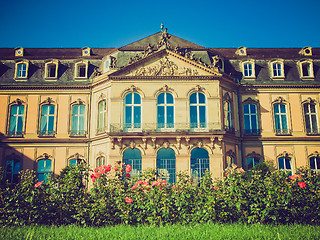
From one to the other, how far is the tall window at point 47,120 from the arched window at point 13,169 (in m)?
3.14

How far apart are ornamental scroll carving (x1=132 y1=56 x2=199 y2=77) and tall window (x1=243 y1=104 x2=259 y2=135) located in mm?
6125

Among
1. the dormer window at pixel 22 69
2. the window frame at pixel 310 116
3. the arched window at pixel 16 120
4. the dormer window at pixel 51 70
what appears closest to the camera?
the arched window at pixel 16 120

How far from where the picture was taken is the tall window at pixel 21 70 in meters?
30.6

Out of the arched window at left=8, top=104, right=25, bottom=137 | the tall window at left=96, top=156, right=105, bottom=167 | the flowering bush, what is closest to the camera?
the flowering bush

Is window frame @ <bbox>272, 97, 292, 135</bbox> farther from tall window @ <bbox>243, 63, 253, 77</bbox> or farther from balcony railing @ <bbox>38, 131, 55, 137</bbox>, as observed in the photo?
balcony railing @ <bbox>38, 131, 55, 137</bbox>

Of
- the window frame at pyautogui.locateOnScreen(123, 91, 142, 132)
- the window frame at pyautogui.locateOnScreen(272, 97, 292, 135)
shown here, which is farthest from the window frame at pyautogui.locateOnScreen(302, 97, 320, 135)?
the window frame at pyautogui.locateOnScreen(123, 91, 142, 132)

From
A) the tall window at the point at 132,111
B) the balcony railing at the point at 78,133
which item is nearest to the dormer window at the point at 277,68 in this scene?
the tall window at the point at 132,111

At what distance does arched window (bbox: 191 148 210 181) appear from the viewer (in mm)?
25047

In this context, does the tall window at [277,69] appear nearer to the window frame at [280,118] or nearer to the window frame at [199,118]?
the window frame at [280,118]

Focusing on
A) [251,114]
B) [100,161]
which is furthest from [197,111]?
[100,161]

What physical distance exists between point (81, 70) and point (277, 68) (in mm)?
17992

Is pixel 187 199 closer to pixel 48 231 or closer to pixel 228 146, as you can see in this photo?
pixel 48 231

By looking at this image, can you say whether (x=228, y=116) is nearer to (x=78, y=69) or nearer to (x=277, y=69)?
(x=277, y=69)

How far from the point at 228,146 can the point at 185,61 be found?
7.62 metres
